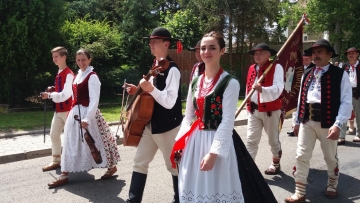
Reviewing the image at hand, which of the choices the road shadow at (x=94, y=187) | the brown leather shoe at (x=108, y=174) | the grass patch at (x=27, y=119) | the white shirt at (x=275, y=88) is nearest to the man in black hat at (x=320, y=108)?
the white shirt at (x=275, y=88)

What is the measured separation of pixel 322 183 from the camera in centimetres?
525

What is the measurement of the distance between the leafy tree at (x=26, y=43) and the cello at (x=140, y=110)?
326 inches

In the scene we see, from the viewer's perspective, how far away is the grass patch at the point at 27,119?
350 inches

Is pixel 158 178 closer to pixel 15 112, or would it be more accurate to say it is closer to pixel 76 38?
pixel 15 112

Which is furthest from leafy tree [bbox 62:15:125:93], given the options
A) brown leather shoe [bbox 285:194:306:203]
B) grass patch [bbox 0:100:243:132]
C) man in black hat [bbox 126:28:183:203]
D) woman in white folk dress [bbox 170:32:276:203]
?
woman in white folk dress [bbox 170:32:276:203]

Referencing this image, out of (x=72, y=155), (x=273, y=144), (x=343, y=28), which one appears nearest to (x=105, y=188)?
(x=72, y=155)

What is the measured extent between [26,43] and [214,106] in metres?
9.45

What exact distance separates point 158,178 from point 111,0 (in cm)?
2428

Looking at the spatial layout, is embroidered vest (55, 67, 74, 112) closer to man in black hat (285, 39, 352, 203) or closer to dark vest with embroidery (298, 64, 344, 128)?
man in black hat (285, 39, 352, 203)

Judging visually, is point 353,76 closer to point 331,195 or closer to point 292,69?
point 292,69

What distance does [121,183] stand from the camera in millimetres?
5262

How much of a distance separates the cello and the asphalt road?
1185 mm

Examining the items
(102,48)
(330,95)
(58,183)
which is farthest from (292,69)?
(102,48)

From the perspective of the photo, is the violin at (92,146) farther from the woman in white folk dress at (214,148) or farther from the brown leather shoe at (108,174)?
the woman in white folk dress at (214,148)
